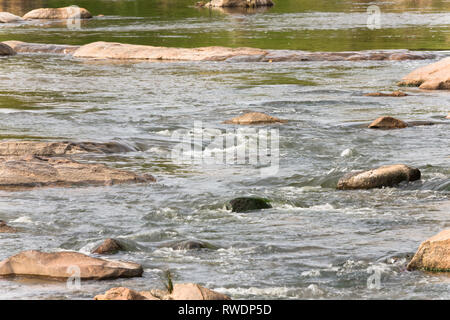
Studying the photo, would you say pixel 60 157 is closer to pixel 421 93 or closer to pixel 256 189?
pixel 256 189

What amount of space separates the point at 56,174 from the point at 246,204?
329 cm

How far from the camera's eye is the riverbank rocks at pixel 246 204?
38.0ft

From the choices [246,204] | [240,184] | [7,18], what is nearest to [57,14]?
[7,18]

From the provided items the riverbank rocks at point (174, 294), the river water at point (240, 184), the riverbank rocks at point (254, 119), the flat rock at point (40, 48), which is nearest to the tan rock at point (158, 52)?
the river water at point (240, 184)

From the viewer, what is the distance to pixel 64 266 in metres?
8.74

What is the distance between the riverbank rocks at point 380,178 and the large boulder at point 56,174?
3.06m

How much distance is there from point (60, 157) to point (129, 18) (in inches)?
1629

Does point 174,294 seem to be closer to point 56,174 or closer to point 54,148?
point 56,174

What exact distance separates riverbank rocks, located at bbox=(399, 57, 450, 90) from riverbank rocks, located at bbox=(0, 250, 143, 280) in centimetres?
1626

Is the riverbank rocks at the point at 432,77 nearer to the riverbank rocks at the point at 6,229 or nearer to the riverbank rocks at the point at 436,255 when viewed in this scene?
the riverbank rocks at the point at 436,255

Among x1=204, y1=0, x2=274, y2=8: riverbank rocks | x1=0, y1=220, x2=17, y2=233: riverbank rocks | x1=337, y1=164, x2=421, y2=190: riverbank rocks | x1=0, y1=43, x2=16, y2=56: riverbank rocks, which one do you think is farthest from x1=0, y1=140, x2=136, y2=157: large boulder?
x1=204, y1=0, x2=274, y2=8: riverbank rocks

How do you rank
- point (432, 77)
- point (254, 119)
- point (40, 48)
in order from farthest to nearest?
point (40, 48), point (432, 77), point (254, 119)

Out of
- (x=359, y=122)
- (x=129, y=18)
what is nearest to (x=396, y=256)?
(x=359, y=122)

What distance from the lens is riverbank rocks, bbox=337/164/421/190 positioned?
12516 millimetres
